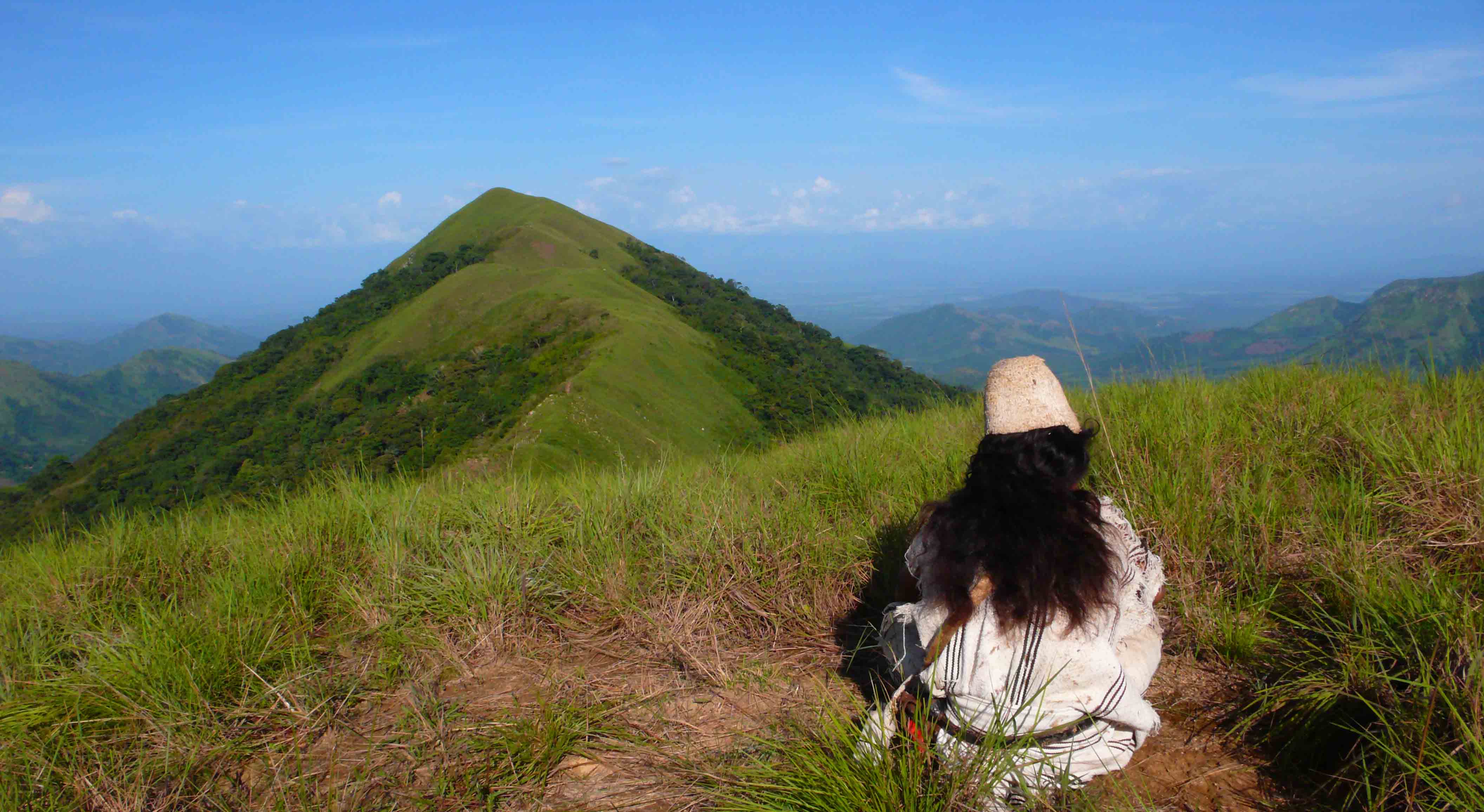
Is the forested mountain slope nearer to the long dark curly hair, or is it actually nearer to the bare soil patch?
the bare soil patch

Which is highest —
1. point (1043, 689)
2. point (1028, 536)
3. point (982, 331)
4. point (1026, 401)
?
point (982, 331)

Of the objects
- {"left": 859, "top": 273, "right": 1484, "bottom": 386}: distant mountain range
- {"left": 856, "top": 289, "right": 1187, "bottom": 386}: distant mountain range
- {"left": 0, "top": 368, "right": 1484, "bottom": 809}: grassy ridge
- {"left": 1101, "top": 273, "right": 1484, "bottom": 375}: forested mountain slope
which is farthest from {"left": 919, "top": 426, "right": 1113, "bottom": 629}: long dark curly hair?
{"left": 856, "top": 289, "right": 1187, "bottom": 386}: distant mountain range

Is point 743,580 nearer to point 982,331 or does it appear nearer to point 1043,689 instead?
point 1043,689

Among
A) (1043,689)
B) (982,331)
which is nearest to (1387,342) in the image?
(1043,689)

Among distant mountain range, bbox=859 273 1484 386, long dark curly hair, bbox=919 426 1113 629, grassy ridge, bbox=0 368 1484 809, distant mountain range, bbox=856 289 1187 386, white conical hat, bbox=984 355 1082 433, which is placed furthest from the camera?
distant mountain range, bbox=856 289 1187 386

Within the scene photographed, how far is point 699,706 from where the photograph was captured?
2.74 m

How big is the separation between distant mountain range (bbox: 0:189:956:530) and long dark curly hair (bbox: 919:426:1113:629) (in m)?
16.4

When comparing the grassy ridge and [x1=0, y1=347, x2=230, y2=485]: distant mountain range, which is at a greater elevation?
the grassy ridge

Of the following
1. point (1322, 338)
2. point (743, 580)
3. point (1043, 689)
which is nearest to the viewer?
point (1043, 689)

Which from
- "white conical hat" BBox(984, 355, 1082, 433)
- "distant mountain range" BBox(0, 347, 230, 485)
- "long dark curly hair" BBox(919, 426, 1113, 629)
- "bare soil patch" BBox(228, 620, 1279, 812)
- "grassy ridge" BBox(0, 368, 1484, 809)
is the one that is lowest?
"distant mountain range" BBox(0, 347, 230, 485)

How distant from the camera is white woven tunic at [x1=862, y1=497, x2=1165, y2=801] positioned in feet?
6.57

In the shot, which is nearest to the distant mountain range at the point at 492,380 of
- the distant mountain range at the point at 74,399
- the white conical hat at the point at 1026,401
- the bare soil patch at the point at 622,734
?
the bare soil patch at the point at 622,734

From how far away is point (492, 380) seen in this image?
1684 inches

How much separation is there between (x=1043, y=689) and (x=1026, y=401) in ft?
2.42
